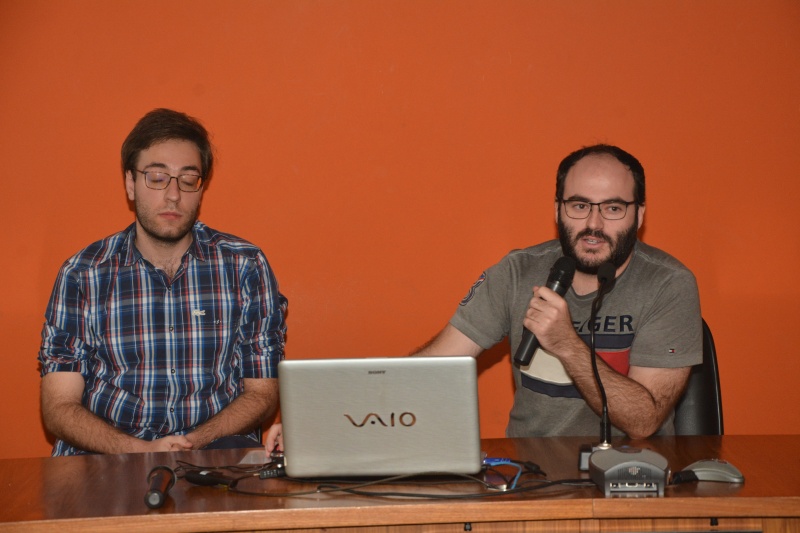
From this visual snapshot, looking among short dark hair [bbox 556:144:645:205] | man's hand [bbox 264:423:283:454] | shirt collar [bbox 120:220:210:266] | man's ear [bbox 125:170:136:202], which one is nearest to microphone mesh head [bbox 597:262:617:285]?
short dark hair [bbox 556:144:645:205]

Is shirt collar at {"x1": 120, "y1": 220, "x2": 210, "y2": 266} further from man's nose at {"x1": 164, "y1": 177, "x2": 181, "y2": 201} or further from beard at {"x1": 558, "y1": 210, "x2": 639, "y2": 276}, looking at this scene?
beard at {"x1": 558, "y1": 210, "x2": 639, "y2": 276}

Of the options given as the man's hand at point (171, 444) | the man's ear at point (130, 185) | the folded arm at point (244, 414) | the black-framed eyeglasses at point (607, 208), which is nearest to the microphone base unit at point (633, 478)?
the black-framed eyeglasses at point (607, 208)

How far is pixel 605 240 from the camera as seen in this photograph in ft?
7.74

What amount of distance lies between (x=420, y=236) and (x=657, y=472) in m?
1.64

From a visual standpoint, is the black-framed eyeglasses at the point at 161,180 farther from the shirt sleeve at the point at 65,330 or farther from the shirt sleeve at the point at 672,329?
the shirt sleeve at the point at 672,329

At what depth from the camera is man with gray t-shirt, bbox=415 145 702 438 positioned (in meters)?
2.19

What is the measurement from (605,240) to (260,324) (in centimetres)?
118

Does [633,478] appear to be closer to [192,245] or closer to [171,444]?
[171,444]

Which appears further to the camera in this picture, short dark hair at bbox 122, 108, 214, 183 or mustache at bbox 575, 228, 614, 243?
short dark hair at bbox 122, 108, 214, 183

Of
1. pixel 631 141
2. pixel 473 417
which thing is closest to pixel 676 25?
pixel 631 141

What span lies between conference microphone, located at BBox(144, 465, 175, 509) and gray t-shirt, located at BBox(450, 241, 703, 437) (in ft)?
3.61

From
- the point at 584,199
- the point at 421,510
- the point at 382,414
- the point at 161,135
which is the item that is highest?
the point at 161,135

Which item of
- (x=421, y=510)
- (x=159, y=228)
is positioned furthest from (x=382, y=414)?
(x=159, y=228)

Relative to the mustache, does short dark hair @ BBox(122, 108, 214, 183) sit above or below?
above
